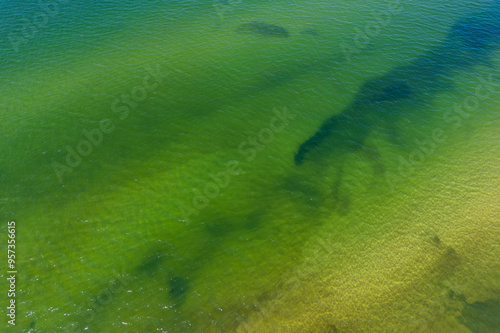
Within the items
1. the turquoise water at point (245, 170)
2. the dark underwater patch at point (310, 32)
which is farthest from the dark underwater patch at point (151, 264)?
the dark underwater patch at point (310, 32)

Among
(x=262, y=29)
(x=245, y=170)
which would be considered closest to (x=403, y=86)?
(x=262, y=29)

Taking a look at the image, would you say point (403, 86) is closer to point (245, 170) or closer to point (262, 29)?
point (262, 29)

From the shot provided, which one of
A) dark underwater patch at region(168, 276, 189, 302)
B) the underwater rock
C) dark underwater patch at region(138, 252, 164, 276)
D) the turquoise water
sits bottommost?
dark underwater patch at region(168, 276, 189, 302)

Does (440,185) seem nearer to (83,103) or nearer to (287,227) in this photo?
(287,227)

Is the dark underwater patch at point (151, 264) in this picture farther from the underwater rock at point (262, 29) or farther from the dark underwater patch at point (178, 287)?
the underwater rock at point (262, 29)

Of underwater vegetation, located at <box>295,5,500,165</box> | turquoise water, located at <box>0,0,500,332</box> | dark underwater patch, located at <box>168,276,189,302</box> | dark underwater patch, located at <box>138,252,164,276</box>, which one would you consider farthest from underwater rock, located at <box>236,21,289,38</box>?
dark underwater patch, located at <box>168,276,189,302</box>

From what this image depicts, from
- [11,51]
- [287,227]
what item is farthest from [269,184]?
[11,51]

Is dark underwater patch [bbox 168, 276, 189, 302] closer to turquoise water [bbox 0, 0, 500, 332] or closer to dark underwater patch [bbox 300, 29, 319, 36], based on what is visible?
turquoise water [bbox 0, 0, 500, 332]
